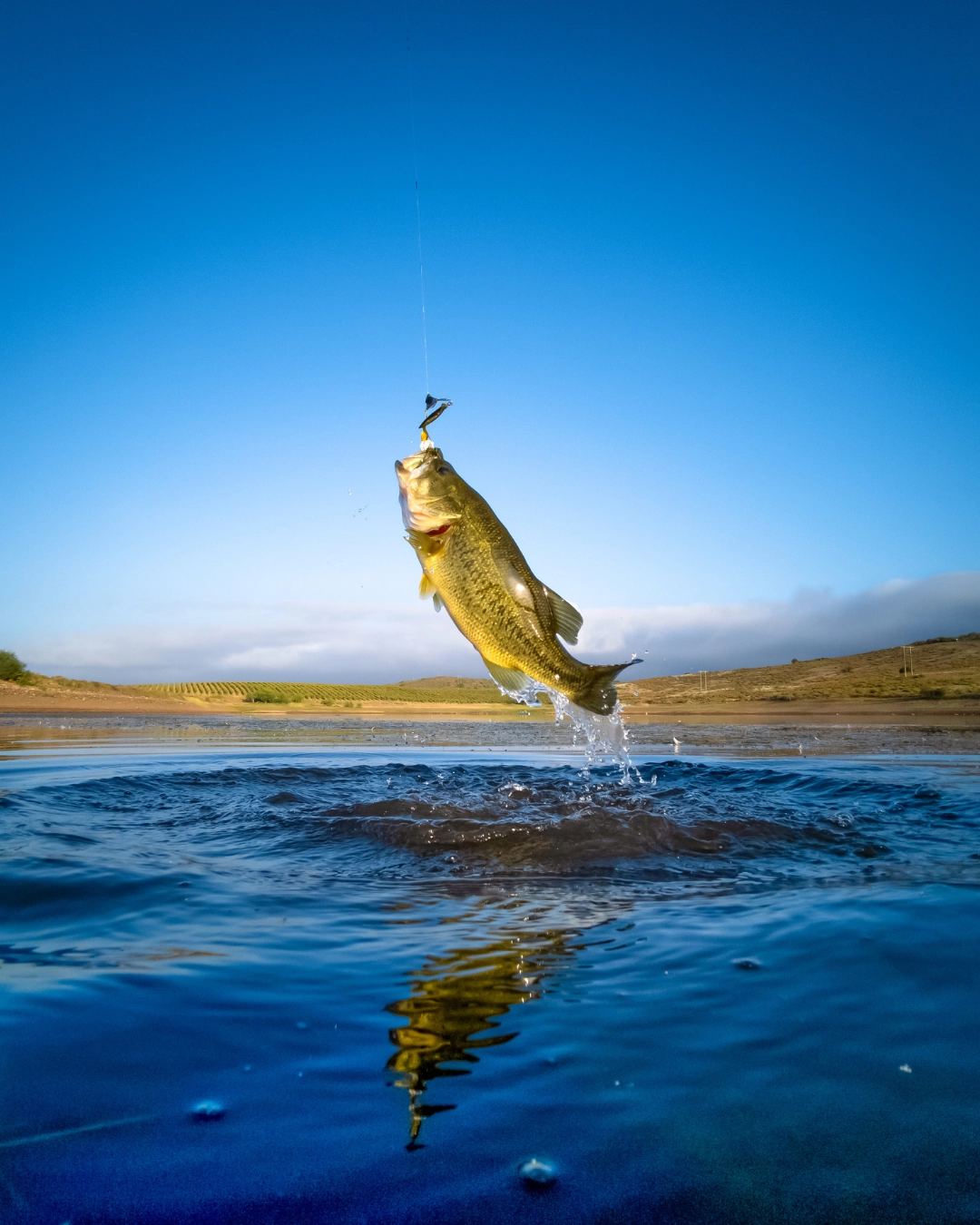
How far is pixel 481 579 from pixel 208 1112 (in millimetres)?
2500

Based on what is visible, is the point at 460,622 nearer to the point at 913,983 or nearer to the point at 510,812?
the point at 913,983

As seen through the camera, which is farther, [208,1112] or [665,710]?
[665,710]

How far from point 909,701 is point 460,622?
2858 cm

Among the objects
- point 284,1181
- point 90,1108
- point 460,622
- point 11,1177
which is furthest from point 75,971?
point 460,622

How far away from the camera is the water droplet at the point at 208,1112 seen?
6.17ft

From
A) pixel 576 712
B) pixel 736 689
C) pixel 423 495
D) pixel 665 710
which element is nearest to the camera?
pixel 423 495

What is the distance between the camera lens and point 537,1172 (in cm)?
169

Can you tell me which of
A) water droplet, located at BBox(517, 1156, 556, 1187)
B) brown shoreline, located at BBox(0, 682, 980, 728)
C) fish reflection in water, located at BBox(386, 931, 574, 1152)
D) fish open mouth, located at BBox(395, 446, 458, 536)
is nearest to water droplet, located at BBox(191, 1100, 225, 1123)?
fish reflection in water, located at BBox(386, 931, 574, 1152)

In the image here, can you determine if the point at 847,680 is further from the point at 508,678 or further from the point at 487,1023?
the point at 487,1023

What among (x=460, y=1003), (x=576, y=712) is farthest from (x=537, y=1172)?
(x=576, y=712)

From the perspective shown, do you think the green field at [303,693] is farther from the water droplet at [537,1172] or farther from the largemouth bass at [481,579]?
the water droplet at [537,1172]

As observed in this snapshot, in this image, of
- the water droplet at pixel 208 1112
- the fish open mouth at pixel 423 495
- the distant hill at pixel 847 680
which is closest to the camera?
the water droplet at pixel 208 1112

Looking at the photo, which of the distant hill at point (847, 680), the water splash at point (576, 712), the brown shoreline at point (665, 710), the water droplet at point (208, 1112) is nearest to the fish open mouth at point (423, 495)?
the water splash at point (576, 712)

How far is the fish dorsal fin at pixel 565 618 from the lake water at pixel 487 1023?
140 centimetres
